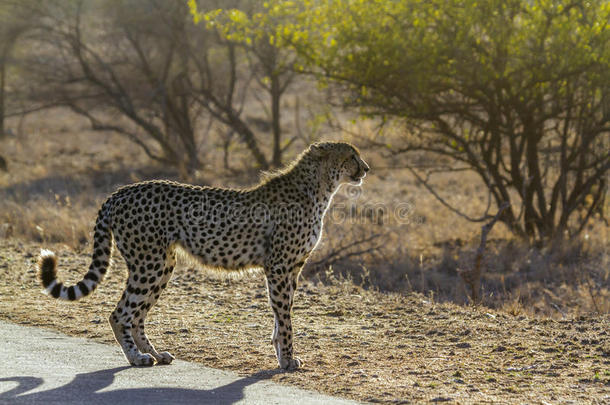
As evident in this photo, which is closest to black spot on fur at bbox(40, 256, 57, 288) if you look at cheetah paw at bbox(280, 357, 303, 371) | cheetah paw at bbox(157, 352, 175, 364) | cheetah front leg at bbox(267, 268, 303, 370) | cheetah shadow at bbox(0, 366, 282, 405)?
cheetah shadow at bbox(0, 366, 282, 405)

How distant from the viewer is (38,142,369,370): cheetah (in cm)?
545

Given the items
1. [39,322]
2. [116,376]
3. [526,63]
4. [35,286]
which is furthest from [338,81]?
[116,376]

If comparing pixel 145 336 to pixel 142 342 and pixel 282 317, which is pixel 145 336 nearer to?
pixel 142 342

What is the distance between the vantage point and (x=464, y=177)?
1686 centimetres

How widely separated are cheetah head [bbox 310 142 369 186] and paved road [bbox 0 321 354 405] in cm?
175

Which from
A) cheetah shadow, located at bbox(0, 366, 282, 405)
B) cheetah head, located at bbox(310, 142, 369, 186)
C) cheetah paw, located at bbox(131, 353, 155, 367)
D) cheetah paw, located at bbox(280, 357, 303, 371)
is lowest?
cheetah shadow, located at bbox(0, 366, 282, 405)

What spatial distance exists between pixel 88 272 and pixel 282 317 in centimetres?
140

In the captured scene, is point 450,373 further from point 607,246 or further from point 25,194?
point 25,194

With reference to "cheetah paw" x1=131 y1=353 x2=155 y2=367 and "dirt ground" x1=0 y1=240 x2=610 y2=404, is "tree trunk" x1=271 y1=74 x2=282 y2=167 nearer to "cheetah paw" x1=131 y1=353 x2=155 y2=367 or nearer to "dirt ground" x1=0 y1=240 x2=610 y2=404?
"dirt ground" x1=0 y1=240 x2=610 y2=404

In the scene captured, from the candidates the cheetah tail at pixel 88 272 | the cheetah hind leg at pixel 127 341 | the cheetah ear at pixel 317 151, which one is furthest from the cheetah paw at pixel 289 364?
the cheetah ear at pixel 317 151

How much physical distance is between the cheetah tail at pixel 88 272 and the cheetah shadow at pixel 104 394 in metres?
0.60

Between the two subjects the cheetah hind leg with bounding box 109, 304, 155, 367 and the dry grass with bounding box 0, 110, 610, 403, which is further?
the cheetah hind leg with bounding box 109, 304, 155, 367

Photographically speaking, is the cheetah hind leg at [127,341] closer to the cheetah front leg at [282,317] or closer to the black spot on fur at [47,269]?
the black spot on fur at [47,269]

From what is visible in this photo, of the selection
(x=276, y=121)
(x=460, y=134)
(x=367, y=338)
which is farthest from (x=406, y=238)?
(x=276, y=121)
